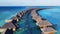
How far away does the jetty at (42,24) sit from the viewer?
1216 millimetres

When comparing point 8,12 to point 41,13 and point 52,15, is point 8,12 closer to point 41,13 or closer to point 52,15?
point 41,13

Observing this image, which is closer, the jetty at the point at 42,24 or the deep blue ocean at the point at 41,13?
the jetty at the point at 42,24

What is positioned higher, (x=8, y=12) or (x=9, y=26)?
(x=8, y=12)

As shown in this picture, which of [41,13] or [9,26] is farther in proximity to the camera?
[41,13]

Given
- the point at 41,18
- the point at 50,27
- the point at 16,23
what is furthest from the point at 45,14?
the point at 16,23

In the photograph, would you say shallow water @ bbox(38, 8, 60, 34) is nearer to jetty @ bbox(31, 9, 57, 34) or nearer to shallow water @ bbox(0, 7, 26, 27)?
jetty @ bbox(31, 9, 57, 34)

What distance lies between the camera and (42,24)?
1.27 metres

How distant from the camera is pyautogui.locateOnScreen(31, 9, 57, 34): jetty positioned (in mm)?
1216

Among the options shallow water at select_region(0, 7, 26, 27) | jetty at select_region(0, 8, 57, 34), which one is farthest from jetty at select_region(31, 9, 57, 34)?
shallow water at select_region(0, 7, 26, 27)

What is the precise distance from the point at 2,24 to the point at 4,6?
22 centimetres

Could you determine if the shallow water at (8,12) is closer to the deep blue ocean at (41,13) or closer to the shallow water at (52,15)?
the deep blue ocean at (41,13)

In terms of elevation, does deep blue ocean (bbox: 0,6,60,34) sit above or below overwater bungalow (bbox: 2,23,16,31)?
above

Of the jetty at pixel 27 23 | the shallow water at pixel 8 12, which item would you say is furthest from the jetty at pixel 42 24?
the shallow water at pixel 8 12

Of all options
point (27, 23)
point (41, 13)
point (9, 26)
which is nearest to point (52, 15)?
point (41, 13)
